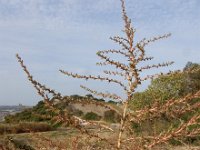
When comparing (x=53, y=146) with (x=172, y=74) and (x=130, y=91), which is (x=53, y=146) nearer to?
(x=130, y=91)

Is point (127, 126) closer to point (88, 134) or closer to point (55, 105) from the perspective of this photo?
point (88, 134)

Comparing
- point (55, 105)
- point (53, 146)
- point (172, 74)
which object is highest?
point (172, 74)

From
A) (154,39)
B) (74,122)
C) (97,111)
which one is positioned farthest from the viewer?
(97,111)

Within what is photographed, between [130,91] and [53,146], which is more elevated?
[130,91]

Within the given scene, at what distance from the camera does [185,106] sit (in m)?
3.07

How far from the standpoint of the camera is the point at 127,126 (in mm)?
3355

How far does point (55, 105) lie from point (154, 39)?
3.19 ft

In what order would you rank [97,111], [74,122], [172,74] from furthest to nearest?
1. [97,111]
2. [172,74]
3. [74,122]

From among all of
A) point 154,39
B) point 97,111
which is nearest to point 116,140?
point 154,39

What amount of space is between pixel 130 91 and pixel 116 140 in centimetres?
37

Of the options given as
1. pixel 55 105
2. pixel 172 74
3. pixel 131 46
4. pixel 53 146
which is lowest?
pixel 53 146

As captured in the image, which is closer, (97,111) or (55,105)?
(55,105)

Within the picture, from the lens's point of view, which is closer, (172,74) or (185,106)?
(185,106)

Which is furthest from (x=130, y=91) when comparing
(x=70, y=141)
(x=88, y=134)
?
(x=70, y=141)
